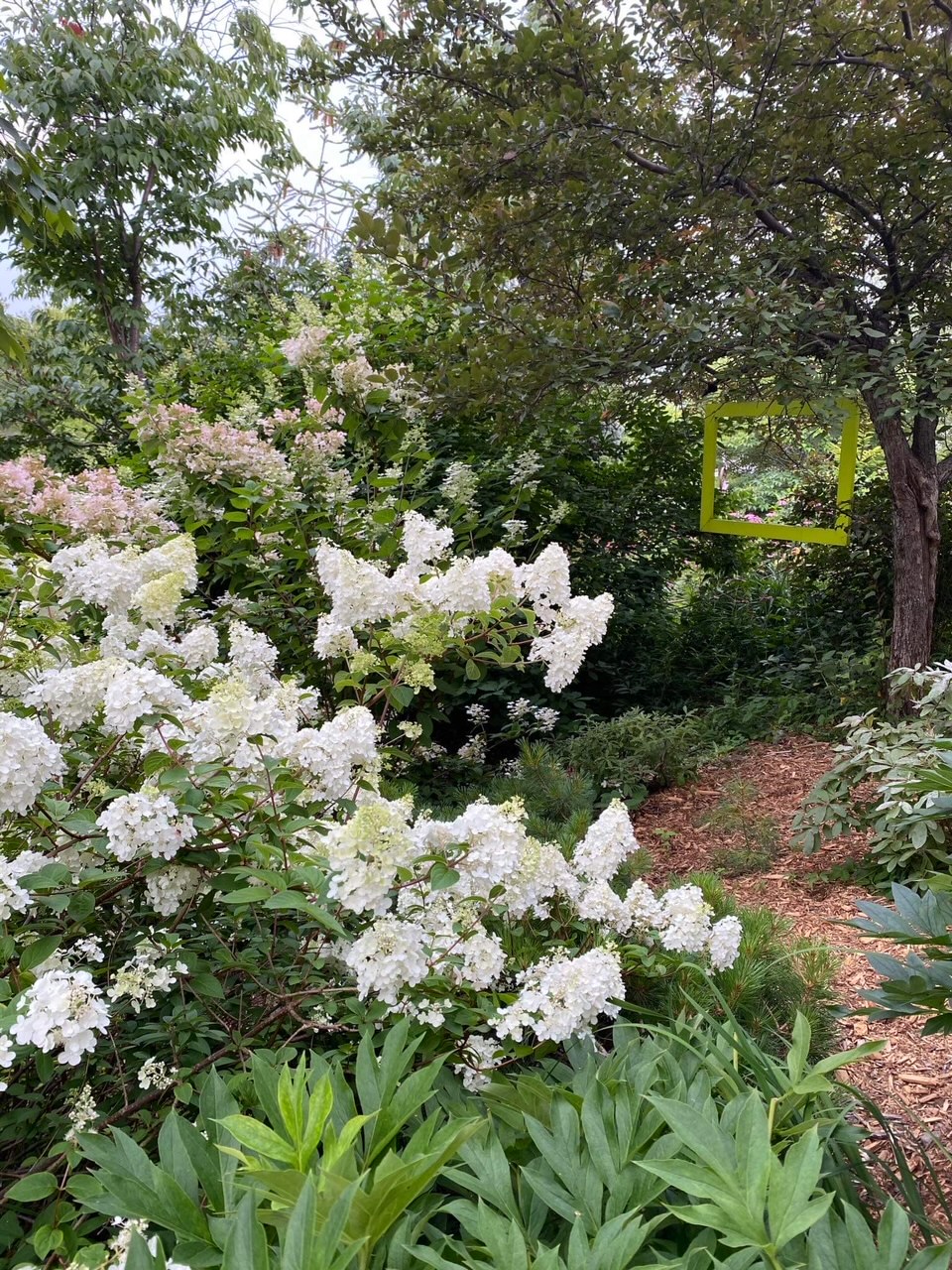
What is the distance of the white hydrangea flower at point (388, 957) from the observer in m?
1.42

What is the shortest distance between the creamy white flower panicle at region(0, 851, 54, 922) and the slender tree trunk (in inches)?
142

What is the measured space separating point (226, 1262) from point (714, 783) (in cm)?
334

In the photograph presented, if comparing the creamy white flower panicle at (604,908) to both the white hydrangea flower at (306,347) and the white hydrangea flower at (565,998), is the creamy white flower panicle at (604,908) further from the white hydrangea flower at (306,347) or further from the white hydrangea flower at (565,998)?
the white hydrangea flower at (306,347)

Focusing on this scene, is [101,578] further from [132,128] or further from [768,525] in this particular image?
[132,128]

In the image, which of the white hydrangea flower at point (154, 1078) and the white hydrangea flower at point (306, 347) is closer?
the white hydrangea flower at point (154, 1078)

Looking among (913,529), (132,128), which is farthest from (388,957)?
(132,128)

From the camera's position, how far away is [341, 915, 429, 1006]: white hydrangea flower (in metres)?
1.42

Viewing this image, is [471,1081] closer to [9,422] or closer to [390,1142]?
[390,1142]

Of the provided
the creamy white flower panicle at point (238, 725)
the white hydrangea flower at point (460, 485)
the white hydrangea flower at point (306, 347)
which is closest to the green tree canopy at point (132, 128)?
the white hydrangea flower at point (306, 347)

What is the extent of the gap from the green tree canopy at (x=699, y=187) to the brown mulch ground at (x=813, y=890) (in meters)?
1.22

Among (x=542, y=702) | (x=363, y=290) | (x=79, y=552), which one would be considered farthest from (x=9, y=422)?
(x=79, y=552)

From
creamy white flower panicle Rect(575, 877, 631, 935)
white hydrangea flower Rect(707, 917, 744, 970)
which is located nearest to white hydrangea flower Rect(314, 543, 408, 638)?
creamy white flower panicle Rect(575, 877, 631, 935)

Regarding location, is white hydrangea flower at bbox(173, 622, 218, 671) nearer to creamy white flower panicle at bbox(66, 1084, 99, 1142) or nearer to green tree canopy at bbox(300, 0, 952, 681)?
creamy white flower panicle at bbox(66, 1084, 99, 1142)

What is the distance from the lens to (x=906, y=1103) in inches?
80.1
